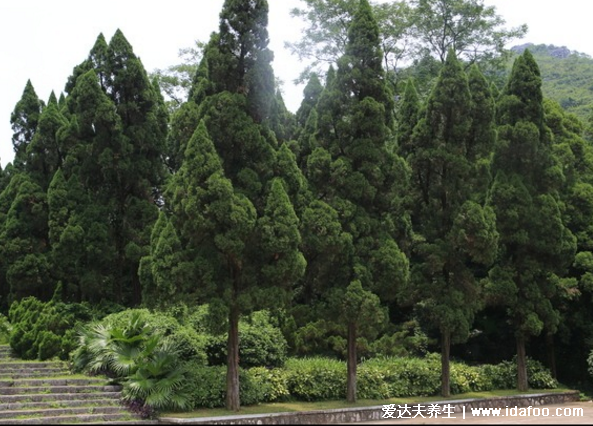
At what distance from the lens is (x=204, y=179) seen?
13.2m

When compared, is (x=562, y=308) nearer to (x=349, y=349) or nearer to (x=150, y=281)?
(x=349, y=349)

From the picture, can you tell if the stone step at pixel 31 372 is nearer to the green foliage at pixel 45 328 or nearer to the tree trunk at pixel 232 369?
the green foliage at pixel 45 328

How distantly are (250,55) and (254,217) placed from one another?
12.7 feet

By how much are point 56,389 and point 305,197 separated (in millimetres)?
6667

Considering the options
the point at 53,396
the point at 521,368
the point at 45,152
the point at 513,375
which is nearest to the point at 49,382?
the point at 53,396

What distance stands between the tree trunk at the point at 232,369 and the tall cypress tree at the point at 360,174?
2604mm

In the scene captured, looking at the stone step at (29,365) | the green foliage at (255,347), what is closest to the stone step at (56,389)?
the stone step at (29,365)

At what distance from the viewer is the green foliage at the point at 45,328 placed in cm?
1545

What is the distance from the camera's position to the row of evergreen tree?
1344 cm

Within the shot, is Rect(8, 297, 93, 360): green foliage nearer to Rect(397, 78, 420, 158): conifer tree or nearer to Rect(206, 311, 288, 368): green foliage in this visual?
Rect(206, 311, 288, 368): green foliage

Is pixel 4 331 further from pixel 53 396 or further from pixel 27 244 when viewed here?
pixel 53 396

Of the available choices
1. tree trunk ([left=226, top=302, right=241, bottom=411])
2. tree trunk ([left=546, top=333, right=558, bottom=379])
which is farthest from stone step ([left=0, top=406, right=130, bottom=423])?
tree trunk ([left=546, top=333, right=558, bottom=379])

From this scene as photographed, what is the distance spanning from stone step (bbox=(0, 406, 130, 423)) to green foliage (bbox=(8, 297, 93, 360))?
334cm

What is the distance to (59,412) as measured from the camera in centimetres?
1199
